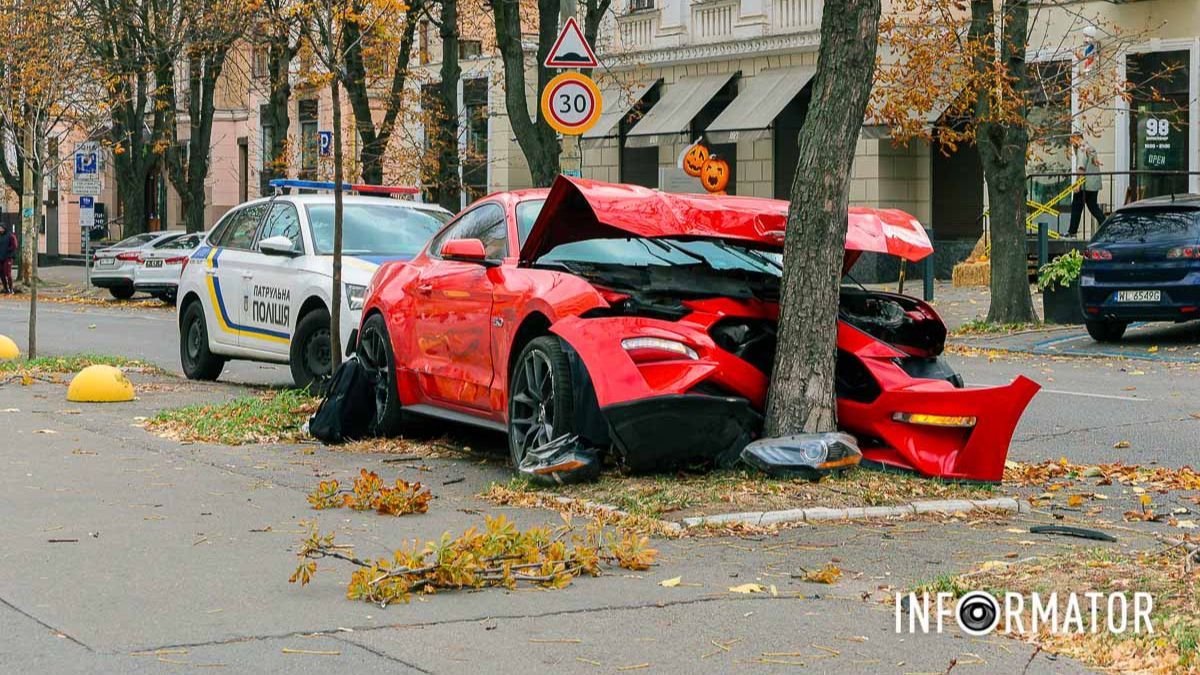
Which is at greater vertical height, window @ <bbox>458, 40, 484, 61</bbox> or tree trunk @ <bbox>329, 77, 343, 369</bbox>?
window @ <bbox>458, 40, 484, 61</bbox>

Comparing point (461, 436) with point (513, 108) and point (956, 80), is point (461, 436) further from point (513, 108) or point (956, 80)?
point (513, 108)

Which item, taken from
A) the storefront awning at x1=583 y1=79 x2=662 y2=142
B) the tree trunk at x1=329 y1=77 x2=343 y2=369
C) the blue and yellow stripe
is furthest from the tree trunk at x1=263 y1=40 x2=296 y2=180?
the tree trunk at x1=329 y1=77 x2=343 y2=369

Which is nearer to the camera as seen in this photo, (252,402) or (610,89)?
(252,402)

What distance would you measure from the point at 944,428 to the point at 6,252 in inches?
1407

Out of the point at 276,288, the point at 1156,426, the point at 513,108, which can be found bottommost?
the point at 1156,426

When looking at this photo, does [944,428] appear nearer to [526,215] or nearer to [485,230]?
[526,215]

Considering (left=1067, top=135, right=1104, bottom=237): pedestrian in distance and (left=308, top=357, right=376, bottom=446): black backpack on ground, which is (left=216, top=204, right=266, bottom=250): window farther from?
(left=1067, top=135, right=1104, bottom=237): pedestrian in distance

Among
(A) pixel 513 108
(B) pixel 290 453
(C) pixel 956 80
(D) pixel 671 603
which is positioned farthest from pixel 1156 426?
(A) pixel 513 108

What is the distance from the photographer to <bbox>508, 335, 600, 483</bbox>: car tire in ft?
28.4

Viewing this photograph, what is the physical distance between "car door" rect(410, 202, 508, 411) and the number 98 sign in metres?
4.38

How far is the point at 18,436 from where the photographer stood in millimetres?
11320

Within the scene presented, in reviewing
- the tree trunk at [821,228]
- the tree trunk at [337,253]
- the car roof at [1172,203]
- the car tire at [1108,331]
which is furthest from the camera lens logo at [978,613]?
the car roof at [1172,203]

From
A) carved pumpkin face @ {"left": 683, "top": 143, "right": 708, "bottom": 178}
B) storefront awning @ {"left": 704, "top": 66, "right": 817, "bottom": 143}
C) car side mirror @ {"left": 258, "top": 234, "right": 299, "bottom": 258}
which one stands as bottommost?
car side mirror @ {"left": 258, "top": 234, "right": 299, "bottom": 258}

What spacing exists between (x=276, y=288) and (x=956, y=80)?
1079 centimetres
